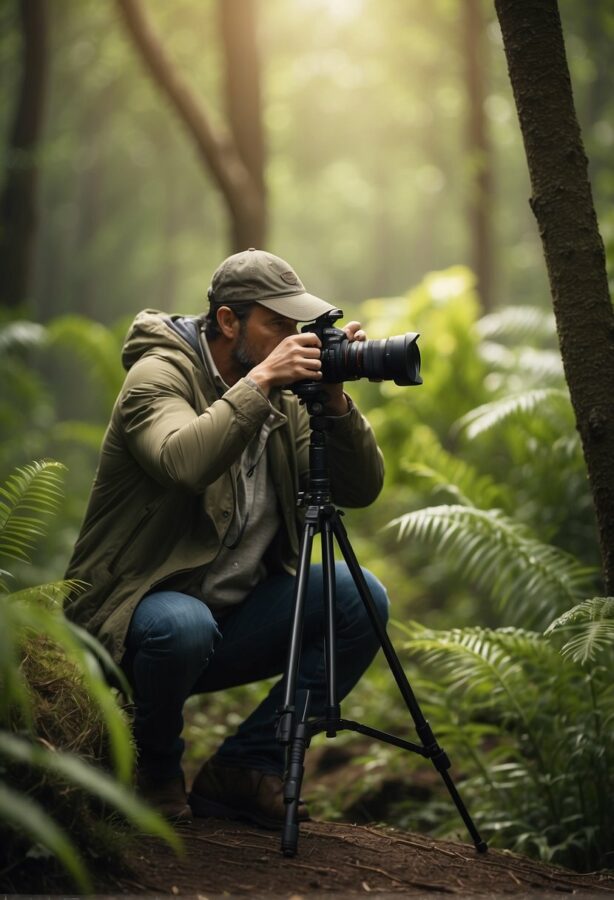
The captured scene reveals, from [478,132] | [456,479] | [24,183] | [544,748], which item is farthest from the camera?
[478,132]

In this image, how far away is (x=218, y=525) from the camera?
2.80m

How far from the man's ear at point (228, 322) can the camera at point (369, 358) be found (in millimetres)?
307

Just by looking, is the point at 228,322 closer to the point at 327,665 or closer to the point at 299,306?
the point at 299,306

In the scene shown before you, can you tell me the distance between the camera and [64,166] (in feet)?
77.2

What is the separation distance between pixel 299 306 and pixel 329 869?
157 cm

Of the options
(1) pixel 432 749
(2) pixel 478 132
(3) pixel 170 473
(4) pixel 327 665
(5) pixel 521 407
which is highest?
(2) pixel 478 132

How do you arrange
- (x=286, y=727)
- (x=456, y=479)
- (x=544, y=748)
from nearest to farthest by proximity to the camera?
(x=286, y=727) → (x=544, y=748) → (x=456, y=479)

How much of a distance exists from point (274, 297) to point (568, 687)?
69.3 inches

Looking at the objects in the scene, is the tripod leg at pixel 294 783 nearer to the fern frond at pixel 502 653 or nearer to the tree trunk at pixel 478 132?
the fern frond at pixel 502 653

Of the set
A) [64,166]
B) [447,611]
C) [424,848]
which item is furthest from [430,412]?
[64,166]

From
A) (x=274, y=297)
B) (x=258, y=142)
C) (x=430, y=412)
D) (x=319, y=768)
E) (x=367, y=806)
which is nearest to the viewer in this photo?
(x=274, y=297)

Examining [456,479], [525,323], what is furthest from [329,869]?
[525,323]

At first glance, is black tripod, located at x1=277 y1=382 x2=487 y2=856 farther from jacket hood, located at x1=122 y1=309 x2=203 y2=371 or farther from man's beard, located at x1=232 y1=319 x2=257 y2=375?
jacket hood, located at x1=122 y1=309 x2=203 y2=371

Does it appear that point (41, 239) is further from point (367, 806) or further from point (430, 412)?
point (367, 806)
